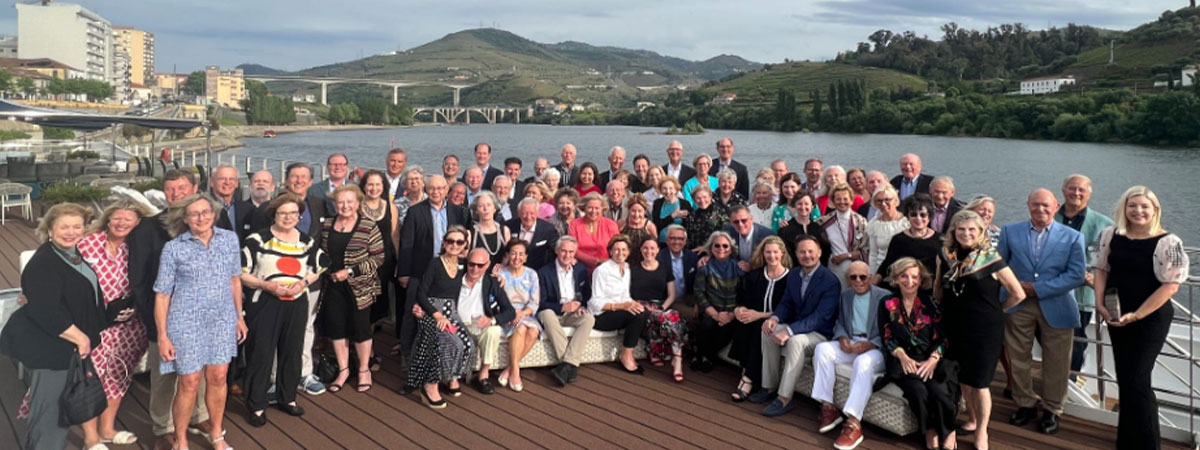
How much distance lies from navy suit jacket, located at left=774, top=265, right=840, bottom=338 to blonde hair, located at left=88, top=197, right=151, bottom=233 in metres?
3.21

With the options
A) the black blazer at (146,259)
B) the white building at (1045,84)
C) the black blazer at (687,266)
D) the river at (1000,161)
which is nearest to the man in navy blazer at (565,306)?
the black blazer at (687,266)

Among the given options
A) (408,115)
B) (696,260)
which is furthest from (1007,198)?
(408,115)

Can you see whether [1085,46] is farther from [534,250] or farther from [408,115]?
[534,250]

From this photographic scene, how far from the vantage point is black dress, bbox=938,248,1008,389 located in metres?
3.61

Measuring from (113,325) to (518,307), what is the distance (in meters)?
2.05

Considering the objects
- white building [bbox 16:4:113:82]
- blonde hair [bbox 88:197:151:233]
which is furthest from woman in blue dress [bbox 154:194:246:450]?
white building [bbox 16:4:113:82]

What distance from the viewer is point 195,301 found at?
3.22 m

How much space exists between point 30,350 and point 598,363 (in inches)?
117

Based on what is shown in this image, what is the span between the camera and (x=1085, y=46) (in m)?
97.2

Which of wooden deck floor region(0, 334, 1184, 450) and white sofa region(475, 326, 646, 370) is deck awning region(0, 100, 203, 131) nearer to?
wooden deck floor region(0, 334, 1184, 450)

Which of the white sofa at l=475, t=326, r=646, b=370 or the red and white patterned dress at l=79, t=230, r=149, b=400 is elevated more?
the red and white patterned dress at l=79, t=230, r=149, b=400

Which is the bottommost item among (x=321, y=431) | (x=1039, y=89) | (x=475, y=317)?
(x=321, y=431)

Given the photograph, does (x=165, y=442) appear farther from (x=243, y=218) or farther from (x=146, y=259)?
(x=243, y=218)

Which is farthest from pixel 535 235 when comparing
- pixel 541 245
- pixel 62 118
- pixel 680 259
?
pixel 62 118
